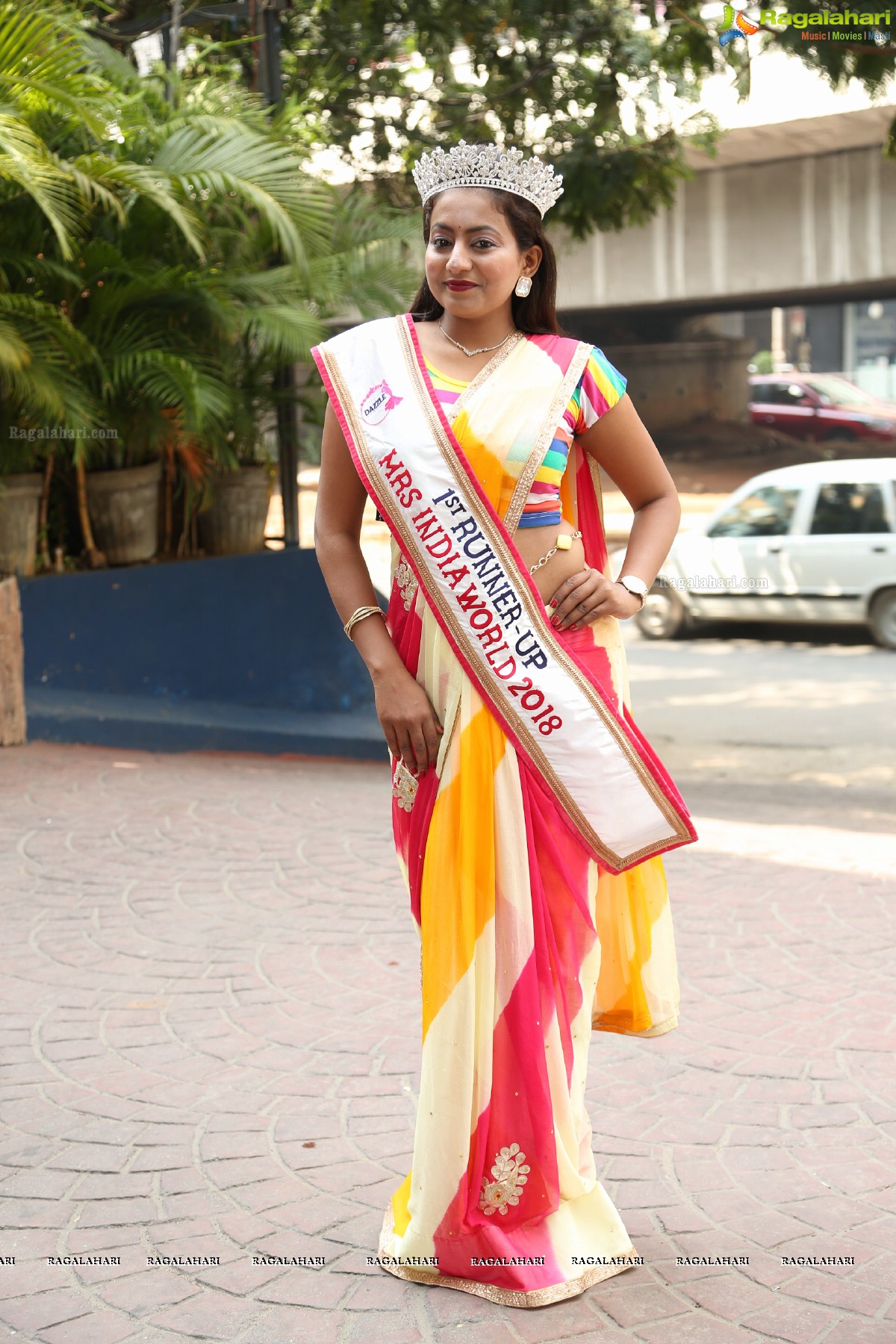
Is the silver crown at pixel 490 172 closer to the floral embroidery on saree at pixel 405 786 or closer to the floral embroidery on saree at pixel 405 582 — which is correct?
the floral embroidery on saree at pixel 405 582

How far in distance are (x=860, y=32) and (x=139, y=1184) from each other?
599 cm

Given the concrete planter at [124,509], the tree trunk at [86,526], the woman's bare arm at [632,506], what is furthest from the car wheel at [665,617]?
the woman's bare arm at [632,506]

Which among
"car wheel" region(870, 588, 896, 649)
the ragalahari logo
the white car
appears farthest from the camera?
"car wheel" region(870, 588, 896, 649)

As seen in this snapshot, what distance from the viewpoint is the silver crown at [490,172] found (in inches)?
95.0

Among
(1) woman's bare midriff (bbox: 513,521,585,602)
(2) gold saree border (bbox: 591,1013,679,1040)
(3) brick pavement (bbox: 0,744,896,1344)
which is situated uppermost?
(1) woman's bare midriff (bbox: 513,521,585,602)

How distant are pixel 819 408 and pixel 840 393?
503 mm

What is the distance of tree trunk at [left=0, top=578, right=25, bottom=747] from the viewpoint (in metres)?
7.05

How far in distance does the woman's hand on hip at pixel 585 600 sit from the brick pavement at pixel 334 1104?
→ 1.21 meters

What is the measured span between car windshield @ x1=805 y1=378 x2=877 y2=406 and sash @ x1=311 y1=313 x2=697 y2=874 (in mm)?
23345

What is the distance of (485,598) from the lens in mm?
2449

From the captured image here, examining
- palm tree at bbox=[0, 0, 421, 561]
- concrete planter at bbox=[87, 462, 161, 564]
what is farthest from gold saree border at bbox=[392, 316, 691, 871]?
concrete planter at bbox=[87, 462, 161, 564]

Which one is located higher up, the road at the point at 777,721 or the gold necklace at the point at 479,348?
the gold necklace at the point at 479,348

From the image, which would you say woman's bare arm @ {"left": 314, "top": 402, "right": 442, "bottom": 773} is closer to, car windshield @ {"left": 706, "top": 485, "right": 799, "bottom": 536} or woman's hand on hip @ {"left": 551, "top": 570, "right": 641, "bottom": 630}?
woman's hand on hip @ {"left": 551, "top": 570, "right": 641, "bottom": 630}

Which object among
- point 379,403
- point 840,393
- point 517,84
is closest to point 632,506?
point 379,403
